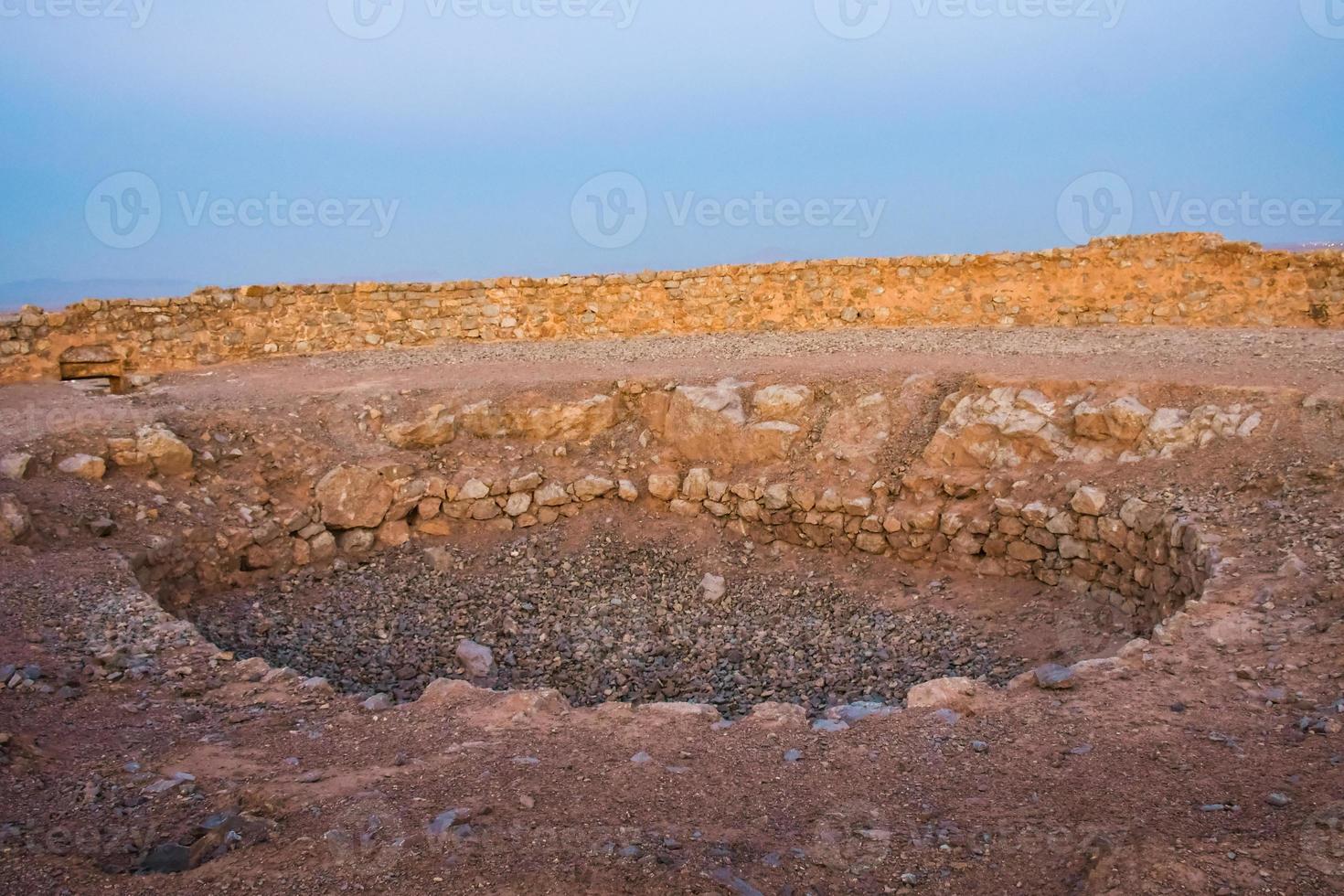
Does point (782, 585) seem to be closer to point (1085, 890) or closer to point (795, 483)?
point (795, 483)

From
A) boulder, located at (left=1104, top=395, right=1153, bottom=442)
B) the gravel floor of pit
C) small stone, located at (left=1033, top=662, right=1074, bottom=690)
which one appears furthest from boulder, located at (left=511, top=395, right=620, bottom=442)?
small stone, located at (left=1033, top=662, right=1074, bottom=690)

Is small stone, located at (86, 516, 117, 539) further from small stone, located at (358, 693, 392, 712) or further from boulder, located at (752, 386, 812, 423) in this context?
boulder, located at (752, 386, 812, 423)

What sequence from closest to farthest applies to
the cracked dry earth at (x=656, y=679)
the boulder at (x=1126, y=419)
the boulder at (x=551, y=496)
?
the cracked dry earth at (x=656, y=679)
the boulder at (x=1126, y=419)
the boulder at (x=551, y=496)

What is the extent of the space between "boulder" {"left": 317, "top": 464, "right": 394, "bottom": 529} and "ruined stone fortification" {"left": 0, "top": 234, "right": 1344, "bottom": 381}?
5414 mm

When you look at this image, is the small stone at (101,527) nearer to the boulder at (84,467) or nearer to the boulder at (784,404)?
the boulder at (84,467)

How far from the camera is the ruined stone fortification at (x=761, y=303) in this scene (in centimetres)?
1277

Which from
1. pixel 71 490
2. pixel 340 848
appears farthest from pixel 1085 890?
pixel 71 490

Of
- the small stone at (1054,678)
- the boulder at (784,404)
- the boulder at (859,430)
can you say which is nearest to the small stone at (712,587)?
the boulder at (859,430)

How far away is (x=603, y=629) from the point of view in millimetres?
7770

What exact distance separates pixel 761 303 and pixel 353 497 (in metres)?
7.81

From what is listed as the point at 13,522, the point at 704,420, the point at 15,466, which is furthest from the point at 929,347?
the point at 15,466

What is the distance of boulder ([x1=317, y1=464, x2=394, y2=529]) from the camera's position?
8.96 metres

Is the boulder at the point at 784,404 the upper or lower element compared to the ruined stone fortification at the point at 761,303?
lower

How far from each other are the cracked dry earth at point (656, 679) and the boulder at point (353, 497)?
0.78 ft
